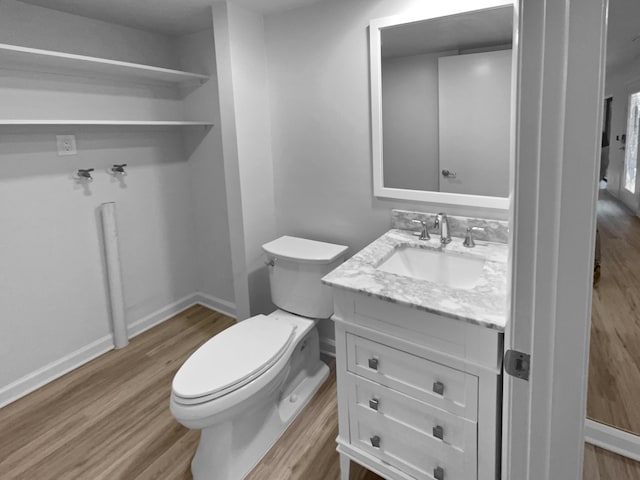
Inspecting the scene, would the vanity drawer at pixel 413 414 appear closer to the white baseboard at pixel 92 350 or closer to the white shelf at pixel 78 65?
the white baseboard at pixel 92 350

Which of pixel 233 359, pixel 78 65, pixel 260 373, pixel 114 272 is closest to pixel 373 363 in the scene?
pixel 260 373

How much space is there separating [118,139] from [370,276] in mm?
1939

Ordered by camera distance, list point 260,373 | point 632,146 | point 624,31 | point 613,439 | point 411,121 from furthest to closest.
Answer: point 411,121
point 260,373
point 613,439
point 632,146
point 624,31

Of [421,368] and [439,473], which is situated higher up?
[421,368]

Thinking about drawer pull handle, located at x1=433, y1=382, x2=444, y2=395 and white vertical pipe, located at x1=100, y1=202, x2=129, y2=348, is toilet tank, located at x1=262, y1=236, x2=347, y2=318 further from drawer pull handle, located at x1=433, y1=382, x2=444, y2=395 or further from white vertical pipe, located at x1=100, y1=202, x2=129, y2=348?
white vertical pipe, located at x1=100, y1=202, x2=129, y2=348

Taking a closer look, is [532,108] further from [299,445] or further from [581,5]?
[299,445]

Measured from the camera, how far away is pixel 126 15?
2303 millimetres

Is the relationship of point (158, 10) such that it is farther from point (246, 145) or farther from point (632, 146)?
point (632, 146)

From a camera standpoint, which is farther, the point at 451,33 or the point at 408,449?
the point at 451,33

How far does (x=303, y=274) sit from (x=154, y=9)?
162 centimetres

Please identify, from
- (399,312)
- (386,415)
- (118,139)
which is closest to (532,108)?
(399,312)

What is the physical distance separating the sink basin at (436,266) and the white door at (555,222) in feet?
2.78

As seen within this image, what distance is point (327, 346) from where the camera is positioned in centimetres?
252

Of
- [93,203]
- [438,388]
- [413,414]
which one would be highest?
[93,203]
